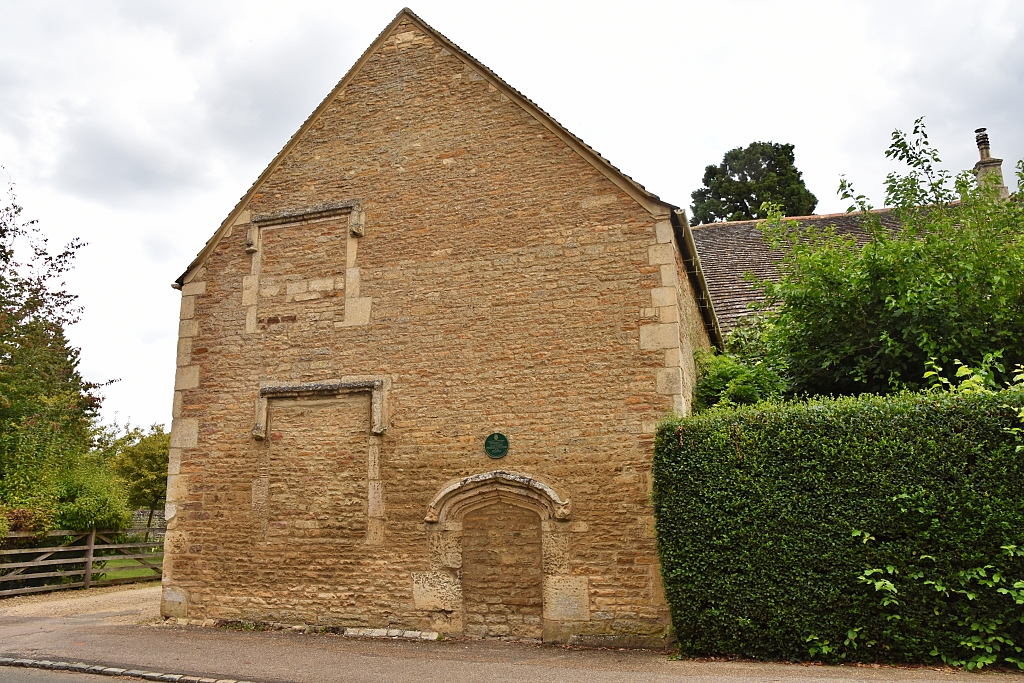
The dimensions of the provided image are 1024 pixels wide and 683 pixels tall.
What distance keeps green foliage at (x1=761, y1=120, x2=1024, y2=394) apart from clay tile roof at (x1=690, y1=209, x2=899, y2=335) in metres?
2.38

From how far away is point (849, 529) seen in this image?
753 cm

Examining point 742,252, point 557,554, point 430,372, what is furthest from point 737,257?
point 557,554

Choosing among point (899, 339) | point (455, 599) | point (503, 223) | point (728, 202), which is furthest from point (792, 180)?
point (455, 599)

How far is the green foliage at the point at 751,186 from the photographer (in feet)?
93.2

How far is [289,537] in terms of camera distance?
10.3 m

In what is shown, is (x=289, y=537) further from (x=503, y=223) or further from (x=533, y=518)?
(x=503, y=223)

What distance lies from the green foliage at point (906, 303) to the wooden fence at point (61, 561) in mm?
14177

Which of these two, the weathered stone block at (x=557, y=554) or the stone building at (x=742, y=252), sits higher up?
the stone building at (x=742, y=252)

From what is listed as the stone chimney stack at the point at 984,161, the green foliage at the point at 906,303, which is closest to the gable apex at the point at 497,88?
the green foliage at the point at 906,303

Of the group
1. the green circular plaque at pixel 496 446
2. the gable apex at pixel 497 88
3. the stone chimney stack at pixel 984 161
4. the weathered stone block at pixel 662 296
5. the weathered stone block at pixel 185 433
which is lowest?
the green circular plaque at pixel 496 446

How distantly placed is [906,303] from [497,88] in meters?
6.35

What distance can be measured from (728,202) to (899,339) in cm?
2090

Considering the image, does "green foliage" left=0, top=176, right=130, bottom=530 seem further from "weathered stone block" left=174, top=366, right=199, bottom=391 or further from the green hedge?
the green hedge

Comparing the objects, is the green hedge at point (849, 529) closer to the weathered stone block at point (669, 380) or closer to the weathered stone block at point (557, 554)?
→ the weathered stone block at point (669, 380)
